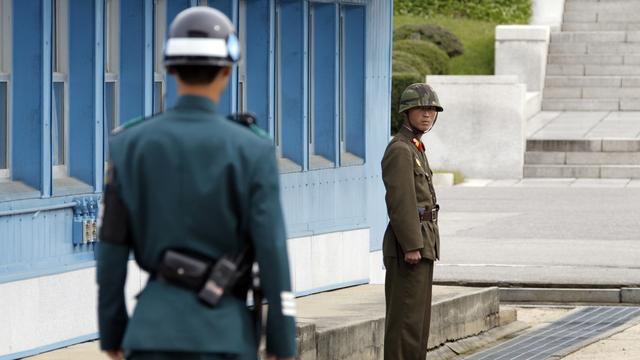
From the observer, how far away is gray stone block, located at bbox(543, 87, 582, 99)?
109 feet

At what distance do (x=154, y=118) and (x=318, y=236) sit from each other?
7.46 m

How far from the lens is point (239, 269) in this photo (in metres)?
4.91

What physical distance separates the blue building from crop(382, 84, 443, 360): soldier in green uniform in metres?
1.58

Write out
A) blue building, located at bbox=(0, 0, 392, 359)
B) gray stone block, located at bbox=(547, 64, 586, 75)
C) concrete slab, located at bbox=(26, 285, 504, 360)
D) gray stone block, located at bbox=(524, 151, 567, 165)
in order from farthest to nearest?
gray stone block, located at bbox=(547, 64, 586, 75) < gray stone block, located at bbox=(524, 151, 567, 165) < concrete slab, located at bbox=(26, 285, 504, 360) < blue building, located at bbox=(0, 0, 392, 359)

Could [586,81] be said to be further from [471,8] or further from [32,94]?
[32,94]

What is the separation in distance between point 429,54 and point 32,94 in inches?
979

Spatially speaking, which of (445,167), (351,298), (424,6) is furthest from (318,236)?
(424,6)

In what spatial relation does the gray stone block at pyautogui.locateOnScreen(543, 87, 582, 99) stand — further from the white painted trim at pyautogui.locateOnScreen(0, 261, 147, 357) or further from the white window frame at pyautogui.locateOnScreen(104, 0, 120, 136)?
the white painted trim at pyautogui.locateOnScreen(0, 261, 147, 357)

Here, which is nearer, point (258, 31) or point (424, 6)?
point (258, 31)

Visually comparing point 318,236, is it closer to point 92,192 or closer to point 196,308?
point 92,192

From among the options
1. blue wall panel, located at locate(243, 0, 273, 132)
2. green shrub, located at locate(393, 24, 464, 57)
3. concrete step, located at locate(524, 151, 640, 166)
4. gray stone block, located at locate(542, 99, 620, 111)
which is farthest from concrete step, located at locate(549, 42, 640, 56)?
blue wall panel, located at locate(243, 0, 273, 132)

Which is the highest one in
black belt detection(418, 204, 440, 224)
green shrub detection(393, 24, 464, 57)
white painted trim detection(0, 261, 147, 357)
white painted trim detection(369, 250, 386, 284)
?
green shrub detection(393, 24, 464, 57)

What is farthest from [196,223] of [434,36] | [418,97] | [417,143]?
[434,36]

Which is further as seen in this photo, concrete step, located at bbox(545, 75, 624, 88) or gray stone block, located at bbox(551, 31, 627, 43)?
gray stone block, located at bbox(551, 31, 627, 43)
